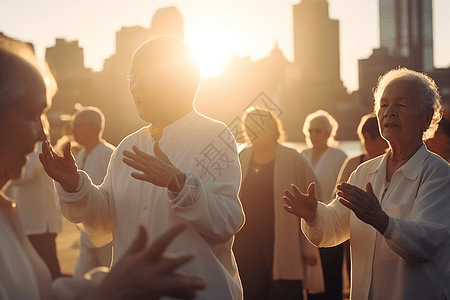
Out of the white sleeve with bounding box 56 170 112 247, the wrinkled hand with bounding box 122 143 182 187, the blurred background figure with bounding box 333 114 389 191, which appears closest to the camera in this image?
the wrinkled hand with bounding box 122 143 182 187

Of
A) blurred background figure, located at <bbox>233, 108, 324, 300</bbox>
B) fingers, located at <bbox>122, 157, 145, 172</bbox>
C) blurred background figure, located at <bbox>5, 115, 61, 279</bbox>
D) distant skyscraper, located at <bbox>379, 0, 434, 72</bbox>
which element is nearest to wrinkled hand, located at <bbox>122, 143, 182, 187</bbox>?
fingers, located at <bbox>122, 157, 145, 172</bbox>

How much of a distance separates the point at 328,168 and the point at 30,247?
17.1 feet

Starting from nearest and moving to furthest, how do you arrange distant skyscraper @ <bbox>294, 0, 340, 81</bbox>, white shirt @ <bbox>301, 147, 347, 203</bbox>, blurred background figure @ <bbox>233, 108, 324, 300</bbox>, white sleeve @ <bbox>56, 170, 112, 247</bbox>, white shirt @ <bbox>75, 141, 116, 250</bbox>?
1. white sleeve @ <bbox>56, 170, 112, 247</bbox>
2. blurred background figure @ <bbox>233, 108, 324, 300</bbox>
3. white shirt @ <bbox>75, 141, 116, 250</bbox>
4. white shirt @ <bbox>301, 147, 347, 203</bbox>
5. distant skyscraper @ <bbox>294, 0, 340, 81</bbox>

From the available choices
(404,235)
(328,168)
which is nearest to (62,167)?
(404,235)

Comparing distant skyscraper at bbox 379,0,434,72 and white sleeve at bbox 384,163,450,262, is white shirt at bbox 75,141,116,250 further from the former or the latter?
distant skyscraper at bbox 379,0,434,72

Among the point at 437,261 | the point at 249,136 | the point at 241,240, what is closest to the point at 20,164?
the point at 437,261

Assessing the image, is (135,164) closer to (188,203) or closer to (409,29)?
(188,203)

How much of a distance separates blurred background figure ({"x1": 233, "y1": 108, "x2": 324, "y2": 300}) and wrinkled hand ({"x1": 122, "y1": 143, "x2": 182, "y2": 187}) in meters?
2.67

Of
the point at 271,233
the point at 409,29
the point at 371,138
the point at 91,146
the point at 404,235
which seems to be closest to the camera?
the point at 404,235

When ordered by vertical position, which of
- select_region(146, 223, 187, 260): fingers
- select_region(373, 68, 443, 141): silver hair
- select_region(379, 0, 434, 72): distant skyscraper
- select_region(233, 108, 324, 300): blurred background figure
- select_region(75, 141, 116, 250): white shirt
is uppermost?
select_region(379, 0, 434, 72): distant skyscraper

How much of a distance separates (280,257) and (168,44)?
2.71m

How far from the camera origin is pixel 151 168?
1.97m

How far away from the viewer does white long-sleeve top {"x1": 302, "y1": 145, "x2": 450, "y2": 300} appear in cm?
230

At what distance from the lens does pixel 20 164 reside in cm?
108
